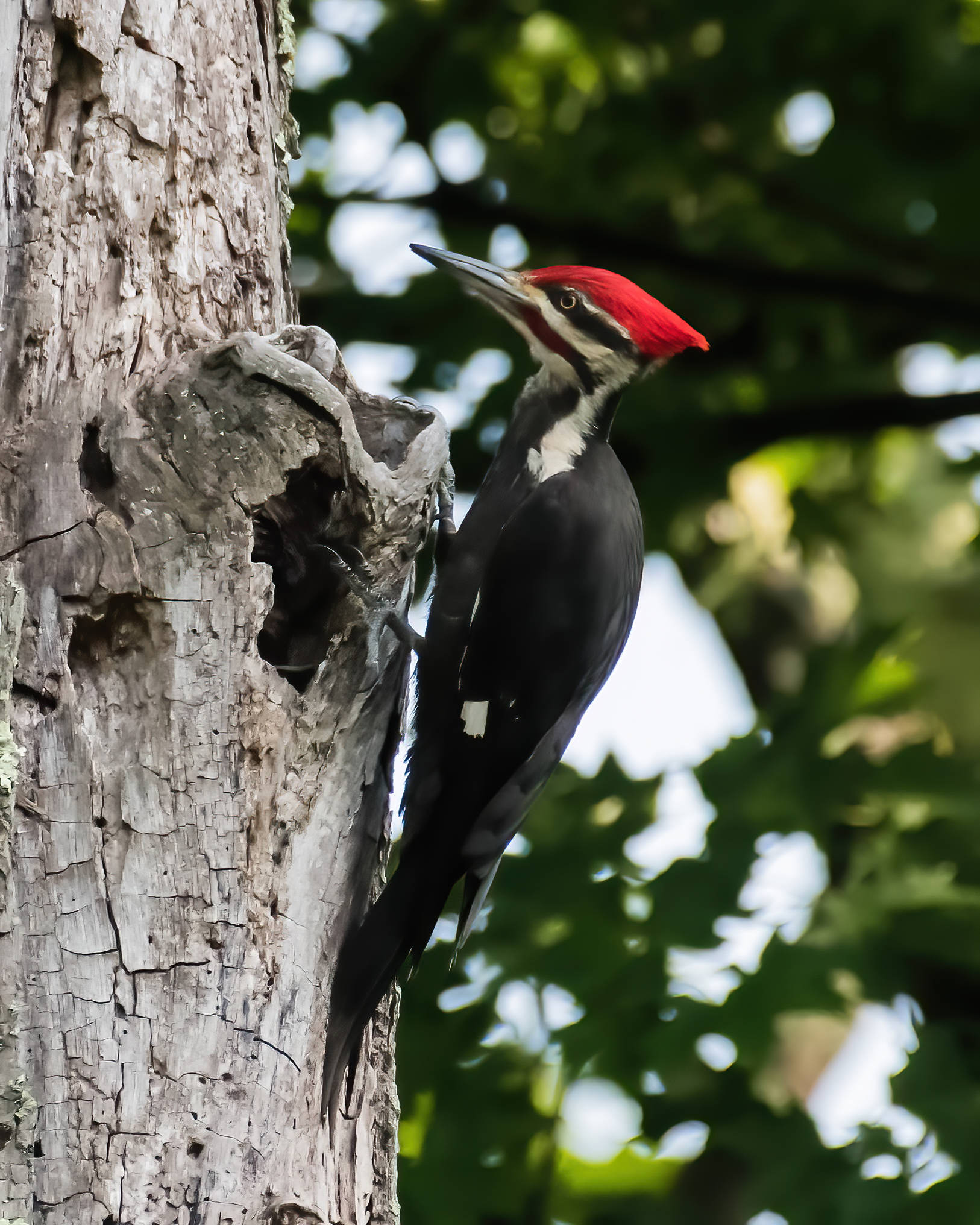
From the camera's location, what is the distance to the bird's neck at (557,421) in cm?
220

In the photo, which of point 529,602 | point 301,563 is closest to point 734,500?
point 529,602

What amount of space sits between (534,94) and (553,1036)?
7.52 feet

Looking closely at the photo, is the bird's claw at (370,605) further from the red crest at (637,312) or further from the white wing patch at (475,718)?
the red crest at (637,312)

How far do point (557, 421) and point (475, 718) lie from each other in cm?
56

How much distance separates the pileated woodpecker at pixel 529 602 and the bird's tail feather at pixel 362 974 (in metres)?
0.10

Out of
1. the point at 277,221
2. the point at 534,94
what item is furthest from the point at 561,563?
the point at 534,94

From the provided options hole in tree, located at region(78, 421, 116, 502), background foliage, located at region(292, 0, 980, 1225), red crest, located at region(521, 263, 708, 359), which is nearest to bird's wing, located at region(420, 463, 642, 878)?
red crest, located at region(521, 263, 708, 359)

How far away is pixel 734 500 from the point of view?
11.6ft

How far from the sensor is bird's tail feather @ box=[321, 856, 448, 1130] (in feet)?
4.68

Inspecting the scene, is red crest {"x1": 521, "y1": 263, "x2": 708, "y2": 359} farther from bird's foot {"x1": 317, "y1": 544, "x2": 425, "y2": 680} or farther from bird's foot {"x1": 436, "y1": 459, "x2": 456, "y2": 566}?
bird's foot {"x1": 317, "y1": 544, "x2": 425, "y2": 680}

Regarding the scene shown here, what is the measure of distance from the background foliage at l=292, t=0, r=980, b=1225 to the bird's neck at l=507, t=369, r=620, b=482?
645 millimetres

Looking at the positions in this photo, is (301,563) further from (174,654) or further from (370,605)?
(174,654)

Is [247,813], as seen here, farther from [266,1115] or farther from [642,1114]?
[642,1114]

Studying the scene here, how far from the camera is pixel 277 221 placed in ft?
6.05
